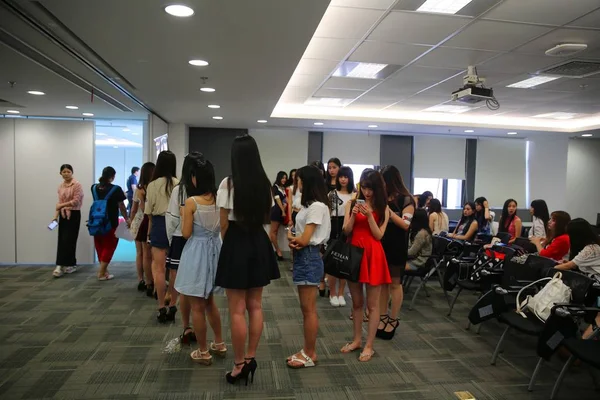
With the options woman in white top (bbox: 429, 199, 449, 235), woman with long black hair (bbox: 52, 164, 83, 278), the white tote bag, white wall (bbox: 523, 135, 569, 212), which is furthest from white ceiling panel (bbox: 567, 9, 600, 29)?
white wall (bbox: 523, 135, 569, 212)

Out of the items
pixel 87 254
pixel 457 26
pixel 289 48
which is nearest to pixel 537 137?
pixel 457 26

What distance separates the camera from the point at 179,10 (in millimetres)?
2828

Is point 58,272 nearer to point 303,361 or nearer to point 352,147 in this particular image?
point 303,361

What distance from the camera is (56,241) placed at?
6.89m

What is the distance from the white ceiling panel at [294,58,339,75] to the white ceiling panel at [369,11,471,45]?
3.27 feet

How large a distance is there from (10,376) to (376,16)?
3987 mm

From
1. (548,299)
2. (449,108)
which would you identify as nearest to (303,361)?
(548,299)

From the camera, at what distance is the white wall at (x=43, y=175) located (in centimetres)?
683

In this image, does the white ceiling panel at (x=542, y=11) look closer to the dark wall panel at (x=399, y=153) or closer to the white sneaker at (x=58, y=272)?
the white sneaker at (x=58, y=272)

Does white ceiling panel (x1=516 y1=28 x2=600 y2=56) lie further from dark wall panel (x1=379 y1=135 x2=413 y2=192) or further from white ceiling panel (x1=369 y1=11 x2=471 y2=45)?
dark wall panel (x1=379 y1=135 x2=413 y2=192)

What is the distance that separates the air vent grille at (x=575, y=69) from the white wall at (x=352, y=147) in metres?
5.58

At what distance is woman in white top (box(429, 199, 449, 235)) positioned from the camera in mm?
6469

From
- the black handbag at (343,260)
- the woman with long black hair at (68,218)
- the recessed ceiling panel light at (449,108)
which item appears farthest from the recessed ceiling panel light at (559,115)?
the woman with long black hair at (68,218)

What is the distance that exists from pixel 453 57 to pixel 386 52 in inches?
30.8
